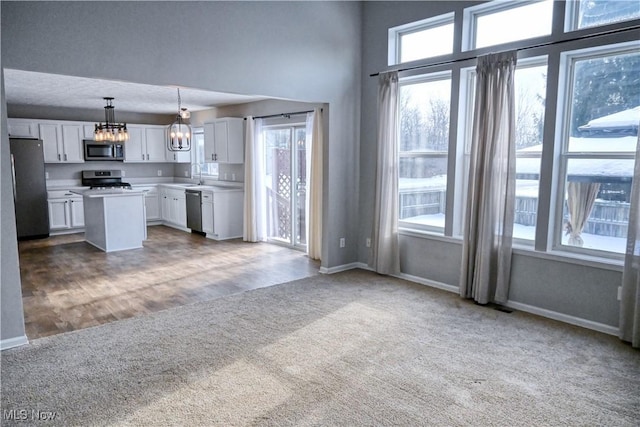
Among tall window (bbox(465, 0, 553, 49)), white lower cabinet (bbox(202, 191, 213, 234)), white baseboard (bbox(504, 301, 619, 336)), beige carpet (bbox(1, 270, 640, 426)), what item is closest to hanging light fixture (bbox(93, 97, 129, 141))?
white lower cabinet (bbox(202, 191, 213, 234))

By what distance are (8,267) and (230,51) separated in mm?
2687

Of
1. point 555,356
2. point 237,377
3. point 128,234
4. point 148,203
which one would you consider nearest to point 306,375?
point 237,377

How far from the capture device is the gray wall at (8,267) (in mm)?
3164

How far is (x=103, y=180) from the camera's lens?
8875 millimetres

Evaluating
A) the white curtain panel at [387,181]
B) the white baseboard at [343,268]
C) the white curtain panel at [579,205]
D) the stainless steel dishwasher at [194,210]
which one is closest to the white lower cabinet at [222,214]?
the stainless steel dishwasher at [194,210]

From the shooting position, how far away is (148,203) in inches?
364

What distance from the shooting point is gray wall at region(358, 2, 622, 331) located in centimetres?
369

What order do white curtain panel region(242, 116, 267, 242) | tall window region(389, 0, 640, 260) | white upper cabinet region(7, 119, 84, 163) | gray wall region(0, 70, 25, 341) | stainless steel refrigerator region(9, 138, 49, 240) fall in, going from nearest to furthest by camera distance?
1. gray wall region(0, 70, 25, 341)
2. tall window region(389, 0, 640, 260)
3. white curtain panel region(242, 116, 267, 242)
4. stainless steel refrigerator region(9, 138, 49, 240)
5. white upper cabinet region(7, 119, 84, 163)

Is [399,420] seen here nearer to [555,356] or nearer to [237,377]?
[237,377]

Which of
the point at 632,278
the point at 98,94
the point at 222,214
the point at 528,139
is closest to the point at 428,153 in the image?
the point at 528,139

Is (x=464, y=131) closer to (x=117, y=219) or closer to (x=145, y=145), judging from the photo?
(x=117, y=219)

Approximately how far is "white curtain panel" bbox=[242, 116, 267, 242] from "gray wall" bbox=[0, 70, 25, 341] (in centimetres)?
428

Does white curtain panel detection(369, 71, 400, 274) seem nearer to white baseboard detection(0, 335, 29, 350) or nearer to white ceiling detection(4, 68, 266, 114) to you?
white ceiling detection(4, 68, 266, 114)

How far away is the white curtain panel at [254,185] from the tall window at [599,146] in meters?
4.72
